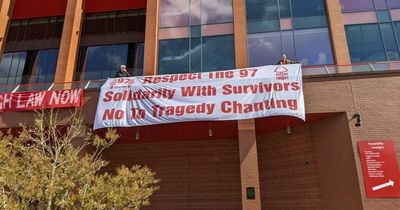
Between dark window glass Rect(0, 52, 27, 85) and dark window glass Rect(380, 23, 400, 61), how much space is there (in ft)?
72.3

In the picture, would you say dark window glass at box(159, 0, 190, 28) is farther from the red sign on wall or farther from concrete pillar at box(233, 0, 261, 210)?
the red sign on wall

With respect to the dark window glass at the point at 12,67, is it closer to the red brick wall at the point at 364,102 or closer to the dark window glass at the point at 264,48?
the dark window glass at the point at 264,48

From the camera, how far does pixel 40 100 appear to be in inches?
663

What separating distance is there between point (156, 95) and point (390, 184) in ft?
34.2

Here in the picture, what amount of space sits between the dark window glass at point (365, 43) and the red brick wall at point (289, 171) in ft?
14.8

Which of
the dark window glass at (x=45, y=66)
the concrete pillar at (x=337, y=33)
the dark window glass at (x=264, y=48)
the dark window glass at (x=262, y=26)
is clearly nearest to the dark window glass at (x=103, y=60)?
the dark window glass at (x=45, y=66)

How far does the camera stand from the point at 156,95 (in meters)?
15.8

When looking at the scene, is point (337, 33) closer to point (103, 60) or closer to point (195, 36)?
point (195, 36)

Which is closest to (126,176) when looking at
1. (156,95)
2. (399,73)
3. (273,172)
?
(156,95)

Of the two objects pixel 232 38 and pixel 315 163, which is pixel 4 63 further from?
pixel 315 163

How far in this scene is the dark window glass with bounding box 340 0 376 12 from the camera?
59.0 feet

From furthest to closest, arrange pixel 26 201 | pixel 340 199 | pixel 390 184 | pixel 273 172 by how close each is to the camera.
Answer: pixel 273 172 < pixel 340 199 < pixel 390 184 < pixel 26 201

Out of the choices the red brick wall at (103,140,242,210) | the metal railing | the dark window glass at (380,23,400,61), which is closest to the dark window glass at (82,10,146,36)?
the metal railing

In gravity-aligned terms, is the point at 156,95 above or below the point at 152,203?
above
